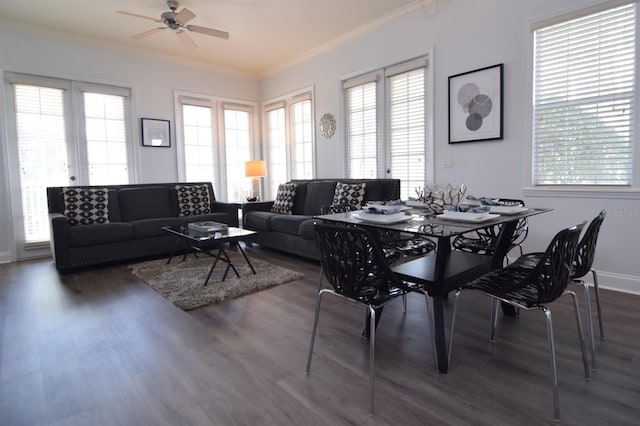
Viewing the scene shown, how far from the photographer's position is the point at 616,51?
2963 mm

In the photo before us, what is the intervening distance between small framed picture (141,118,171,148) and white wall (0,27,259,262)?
72 millimetres

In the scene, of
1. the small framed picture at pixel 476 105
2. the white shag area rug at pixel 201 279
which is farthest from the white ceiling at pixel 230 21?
the white shag area rug at pixel 201 279

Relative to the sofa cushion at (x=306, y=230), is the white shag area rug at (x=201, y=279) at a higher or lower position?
lower

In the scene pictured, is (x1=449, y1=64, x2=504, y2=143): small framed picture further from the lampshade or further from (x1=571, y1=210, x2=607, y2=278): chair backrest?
the lampshade

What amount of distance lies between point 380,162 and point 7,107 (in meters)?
4.69

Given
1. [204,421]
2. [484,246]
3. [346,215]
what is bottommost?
[204,421]

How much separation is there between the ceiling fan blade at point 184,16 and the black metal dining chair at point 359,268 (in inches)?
123

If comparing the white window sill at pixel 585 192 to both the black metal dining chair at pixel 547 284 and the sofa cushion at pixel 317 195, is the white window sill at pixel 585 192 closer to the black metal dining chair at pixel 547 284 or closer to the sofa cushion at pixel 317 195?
the black metal dining chair at pixel 547 284

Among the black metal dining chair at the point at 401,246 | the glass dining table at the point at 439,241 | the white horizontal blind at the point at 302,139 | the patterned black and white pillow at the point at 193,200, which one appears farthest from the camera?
the white horizontal blind at the point at 302,139

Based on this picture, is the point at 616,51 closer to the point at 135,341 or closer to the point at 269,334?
the point at 269,334

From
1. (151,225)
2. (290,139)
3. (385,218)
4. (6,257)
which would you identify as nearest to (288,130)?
(290,139)

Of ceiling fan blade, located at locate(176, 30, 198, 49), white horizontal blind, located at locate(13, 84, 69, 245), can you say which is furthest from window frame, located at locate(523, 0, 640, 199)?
white horizontal blind, located at locate(13, 84, 69, 245)

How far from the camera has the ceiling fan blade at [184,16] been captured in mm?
3713

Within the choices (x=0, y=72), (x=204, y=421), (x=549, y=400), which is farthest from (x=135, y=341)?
(x=0, y=72)
